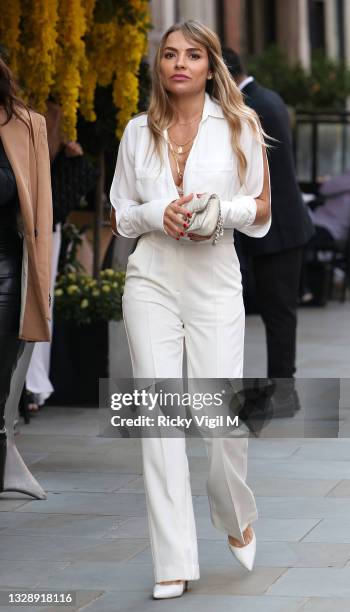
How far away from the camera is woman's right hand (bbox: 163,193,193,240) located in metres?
4.88

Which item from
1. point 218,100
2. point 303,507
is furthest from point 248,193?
point 303,507

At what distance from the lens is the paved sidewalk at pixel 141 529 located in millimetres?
4973

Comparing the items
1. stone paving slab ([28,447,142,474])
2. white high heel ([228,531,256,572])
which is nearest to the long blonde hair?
white high heel ([228,531,256,572])

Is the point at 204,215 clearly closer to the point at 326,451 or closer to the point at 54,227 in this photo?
the point at 326,451

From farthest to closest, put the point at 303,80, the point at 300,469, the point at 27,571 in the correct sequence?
the point at 303,80
the point at 300,469
the point at 27,571

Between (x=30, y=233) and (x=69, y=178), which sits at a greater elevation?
(x=30, y=233)

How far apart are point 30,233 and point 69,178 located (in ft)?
7.59

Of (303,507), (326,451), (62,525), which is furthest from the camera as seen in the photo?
(326,451)

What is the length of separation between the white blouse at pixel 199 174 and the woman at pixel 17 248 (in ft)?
1.75

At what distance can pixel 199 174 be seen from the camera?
508 centimetres

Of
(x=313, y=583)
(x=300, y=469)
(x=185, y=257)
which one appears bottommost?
(x=300, y=469)

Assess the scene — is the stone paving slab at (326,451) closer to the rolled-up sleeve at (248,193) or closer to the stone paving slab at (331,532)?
the stone paving slab at (331,532)

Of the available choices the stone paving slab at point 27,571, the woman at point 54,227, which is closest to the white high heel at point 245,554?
the stone paving slab at point 27,571

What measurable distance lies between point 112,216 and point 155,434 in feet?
2.85
